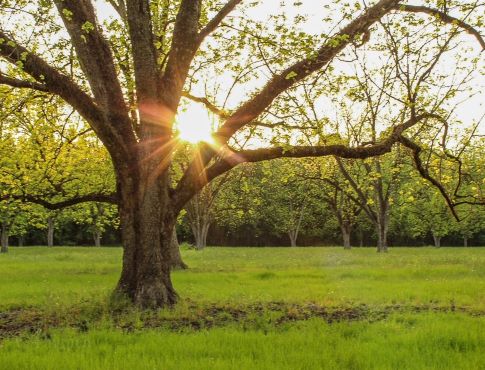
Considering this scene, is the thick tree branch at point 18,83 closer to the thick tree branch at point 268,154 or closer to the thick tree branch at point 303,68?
the thick tree branch at point 268,154

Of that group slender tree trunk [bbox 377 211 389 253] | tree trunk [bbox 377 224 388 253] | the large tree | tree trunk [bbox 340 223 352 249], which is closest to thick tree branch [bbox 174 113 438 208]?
the large tree

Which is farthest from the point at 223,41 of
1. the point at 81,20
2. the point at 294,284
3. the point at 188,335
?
the point at 188,335

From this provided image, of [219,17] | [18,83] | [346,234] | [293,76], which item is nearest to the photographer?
[18,83]

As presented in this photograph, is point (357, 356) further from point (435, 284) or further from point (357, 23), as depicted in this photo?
point (435, 284)

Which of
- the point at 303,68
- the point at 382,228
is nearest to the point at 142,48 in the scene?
the point at 303,68

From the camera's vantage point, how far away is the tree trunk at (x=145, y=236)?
1250cm

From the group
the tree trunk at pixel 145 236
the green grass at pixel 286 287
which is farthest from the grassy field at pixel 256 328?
the tree trunk at pixel 145 236

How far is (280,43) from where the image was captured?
13000 millimetres

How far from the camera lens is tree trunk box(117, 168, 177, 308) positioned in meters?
12.5

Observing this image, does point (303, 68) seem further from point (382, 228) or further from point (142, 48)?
point (382, 228)

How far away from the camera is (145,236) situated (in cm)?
1270

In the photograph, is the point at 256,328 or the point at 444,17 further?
the point at 444,17

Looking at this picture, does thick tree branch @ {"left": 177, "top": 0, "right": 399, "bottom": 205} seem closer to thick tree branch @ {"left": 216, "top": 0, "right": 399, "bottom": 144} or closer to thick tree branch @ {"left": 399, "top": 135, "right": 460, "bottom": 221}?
thick tree branch @ {"left": 216, "top": 0, "right": 399, "bottom": 144}

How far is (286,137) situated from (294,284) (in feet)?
23.3
